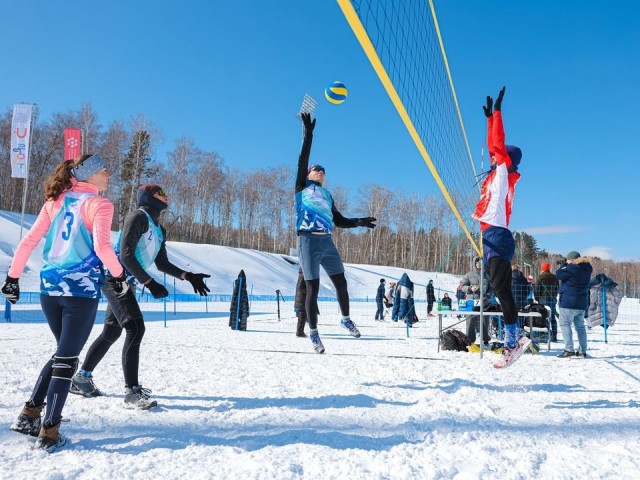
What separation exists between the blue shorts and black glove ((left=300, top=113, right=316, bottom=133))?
1115 millimetres

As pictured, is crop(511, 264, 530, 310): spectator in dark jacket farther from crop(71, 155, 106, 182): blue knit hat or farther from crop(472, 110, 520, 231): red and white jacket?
crop(71, 155, 106, 182): blue knit hat

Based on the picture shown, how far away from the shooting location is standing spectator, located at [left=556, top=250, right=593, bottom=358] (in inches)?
253

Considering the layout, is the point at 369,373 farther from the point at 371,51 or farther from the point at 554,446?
the point at 371,51

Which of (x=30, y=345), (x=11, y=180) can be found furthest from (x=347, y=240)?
(x=30, y=345)

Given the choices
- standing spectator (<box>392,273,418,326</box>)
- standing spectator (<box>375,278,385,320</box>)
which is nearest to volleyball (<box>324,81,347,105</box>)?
standing spectator (<box>392,273,418,326</box>)

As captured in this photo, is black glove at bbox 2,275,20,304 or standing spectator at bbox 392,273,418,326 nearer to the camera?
black glove at bbox 2,275,20,304

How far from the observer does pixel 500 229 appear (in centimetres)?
383

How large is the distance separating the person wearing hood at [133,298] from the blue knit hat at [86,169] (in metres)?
0.59

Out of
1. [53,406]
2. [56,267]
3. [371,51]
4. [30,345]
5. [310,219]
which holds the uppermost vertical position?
[371,51]

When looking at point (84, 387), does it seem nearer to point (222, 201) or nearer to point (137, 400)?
point (137, 400)

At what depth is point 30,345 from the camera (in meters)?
6.04

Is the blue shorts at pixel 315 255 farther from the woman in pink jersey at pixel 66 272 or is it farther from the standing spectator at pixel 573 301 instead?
the standing spectator at pixel 573 301

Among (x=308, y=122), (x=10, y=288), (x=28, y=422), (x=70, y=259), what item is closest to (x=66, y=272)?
(x=70, y=259)

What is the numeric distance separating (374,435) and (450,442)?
40cm
